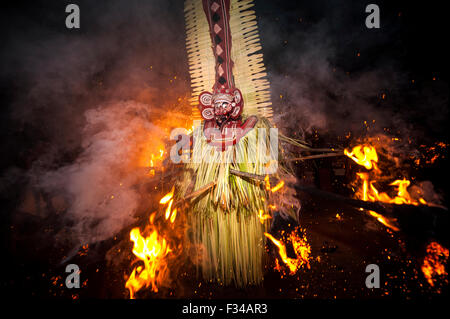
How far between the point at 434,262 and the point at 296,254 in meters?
1.78

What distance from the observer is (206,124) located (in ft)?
7.51

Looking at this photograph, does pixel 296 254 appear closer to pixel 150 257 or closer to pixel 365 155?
pixel 365 155

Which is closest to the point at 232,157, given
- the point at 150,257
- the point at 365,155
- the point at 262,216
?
the point at 262,216

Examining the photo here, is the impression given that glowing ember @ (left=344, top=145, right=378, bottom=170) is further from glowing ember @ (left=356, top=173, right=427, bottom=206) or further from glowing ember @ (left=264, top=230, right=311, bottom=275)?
glowing ember @ (left=264, top=230, right=311, bottom=275)

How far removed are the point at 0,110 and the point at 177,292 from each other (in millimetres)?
4134

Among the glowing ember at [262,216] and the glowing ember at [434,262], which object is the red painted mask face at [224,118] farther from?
the glowing ember at [434,262]

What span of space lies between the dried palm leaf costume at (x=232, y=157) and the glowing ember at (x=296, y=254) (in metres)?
0.26

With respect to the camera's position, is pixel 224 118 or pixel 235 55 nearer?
pixel 224 118

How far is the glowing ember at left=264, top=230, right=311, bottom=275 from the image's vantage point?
81.1 inches

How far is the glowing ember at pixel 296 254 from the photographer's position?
2.06 m

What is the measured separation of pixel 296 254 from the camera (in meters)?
2.84

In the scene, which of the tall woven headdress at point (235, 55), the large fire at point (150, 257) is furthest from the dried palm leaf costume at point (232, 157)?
the large fire at point (150, 257)
